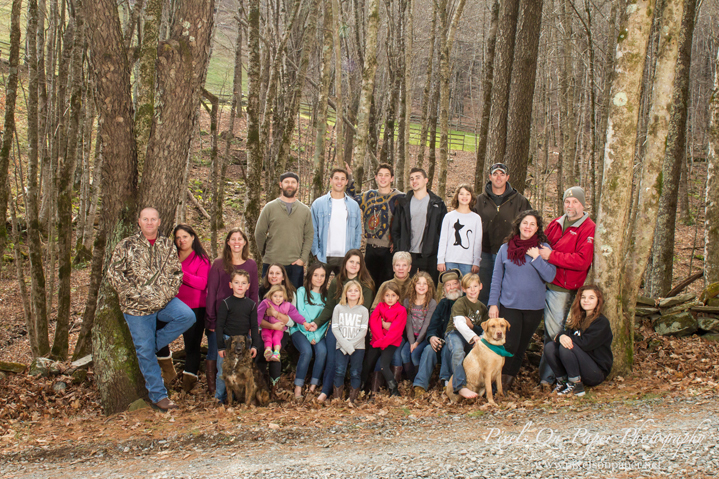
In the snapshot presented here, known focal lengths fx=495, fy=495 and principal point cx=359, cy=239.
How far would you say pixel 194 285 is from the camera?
18.1ft

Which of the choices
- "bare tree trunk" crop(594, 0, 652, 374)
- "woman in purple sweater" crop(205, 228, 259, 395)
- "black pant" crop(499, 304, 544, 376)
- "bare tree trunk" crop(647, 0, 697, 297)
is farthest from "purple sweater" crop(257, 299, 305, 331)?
"bare tree trunk" crop(647, 0, 697, 297)

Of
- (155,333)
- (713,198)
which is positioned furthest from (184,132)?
(713,198)

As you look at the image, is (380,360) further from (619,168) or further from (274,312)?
(619,168)

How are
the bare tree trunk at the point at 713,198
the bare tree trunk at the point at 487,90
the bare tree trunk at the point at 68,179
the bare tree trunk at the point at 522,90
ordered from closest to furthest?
1. the bare tree trunk at the point at 68,179
2. the bare tree trunk at the point at 713,198
3. the bare tree trunk at the point at 522,90
4. the bare tree trunk at the point at 487,90

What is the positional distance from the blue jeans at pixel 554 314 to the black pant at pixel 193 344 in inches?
154

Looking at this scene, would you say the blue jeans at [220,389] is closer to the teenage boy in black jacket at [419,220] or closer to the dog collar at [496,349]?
the teenage boy in black jacket at [419,220]

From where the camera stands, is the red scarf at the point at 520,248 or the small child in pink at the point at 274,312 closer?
the red scarf at the point at 520,248

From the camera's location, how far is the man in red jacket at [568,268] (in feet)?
17.9

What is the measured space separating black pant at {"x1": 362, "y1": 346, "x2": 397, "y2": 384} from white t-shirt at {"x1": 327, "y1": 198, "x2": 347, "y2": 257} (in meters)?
1.39

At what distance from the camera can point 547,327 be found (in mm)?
5613

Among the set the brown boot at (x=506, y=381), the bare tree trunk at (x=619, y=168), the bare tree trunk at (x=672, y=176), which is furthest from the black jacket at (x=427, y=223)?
the bare tree trunk at (x=672, y=176)

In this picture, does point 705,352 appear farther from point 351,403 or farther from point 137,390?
point 137,390

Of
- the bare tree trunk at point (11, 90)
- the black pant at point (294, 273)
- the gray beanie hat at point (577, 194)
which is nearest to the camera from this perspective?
the gray beanie hat at point (577, 194)

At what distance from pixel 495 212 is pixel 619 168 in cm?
142
